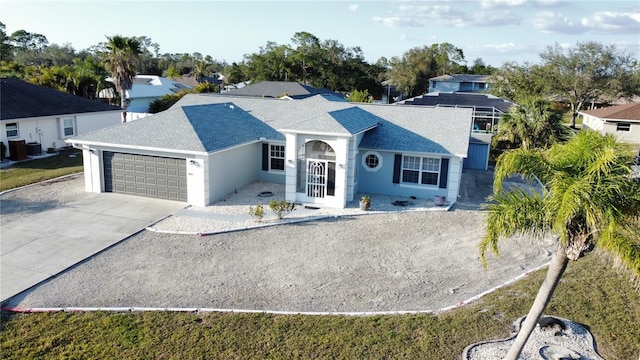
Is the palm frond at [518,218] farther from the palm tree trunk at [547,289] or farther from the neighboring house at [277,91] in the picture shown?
the neighboring house at [277,91]

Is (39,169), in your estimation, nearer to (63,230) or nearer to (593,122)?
(63,230)

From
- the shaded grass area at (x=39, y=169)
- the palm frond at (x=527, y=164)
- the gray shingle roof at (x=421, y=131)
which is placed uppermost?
the palm frond at (x=527, y=164)

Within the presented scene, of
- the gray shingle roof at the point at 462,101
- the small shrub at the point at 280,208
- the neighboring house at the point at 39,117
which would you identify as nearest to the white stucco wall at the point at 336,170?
the small shrub at the point at 280,208

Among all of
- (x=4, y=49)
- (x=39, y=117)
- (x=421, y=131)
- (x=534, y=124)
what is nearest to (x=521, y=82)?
(x=534, y=124)

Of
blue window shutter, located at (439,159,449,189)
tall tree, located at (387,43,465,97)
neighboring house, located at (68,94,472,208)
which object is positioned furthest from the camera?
tall tree, located at (387,43,465,97)

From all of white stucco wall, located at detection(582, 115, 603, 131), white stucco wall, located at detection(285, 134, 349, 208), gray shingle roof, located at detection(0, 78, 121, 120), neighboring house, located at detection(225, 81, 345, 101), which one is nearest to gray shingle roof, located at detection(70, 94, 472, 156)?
white stucco wall, located at detection(285, 134, 349, 208)

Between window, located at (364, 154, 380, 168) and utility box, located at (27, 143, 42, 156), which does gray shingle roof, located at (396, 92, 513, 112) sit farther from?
utility box, located at (27, 143, 42, 156)
